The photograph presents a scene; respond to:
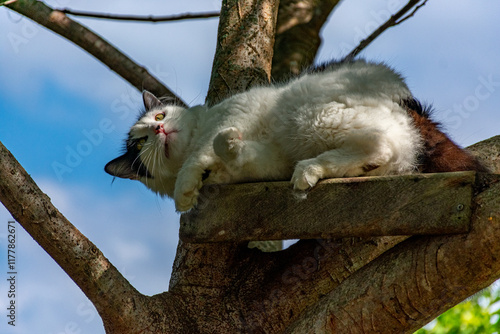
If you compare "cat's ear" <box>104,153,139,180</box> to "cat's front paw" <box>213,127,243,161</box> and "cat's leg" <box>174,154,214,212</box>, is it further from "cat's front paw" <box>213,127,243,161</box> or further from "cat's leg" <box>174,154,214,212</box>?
"cat's front paw" <box>213,127,243,161</box>

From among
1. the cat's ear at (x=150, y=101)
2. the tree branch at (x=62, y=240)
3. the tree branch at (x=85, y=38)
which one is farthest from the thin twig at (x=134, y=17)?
the tree branch at (x=62, y=240)

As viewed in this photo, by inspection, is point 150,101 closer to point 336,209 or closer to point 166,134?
point 166,134

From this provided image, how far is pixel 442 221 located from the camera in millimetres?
1940

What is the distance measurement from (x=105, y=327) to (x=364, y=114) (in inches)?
57.8

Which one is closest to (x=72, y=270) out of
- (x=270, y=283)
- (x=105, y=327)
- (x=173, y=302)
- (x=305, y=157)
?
(x=105, y=327)

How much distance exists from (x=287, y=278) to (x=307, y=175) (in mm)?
608

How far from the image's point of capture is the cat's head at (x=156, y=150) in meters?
2.76

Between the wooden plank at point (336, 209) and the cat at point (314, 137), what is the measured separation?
8cm

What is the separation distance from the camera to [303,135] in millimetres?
2316

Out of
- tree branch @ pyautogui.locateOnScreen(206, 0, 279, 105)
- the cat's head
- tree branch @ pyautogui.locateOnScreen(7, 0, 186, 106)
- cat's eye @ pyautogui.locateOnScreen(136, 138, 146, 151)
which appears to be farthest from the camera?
tree branch @ pyautogui.locateOnScreen(7, 0, 186, 106)

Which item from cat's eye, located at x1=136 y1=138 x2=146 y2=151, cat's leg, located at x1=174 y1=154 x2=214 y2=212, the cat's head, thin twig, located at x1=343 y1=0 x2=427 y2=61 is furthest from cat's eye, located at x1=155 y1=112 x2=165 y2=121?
thin twig, located at x1=343 y1=0 x2=427 y2=61

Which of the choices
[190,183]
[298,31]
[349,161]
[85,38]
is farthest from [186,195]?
[298,31]

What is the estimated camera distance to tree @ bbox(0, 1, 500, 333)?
1922mm

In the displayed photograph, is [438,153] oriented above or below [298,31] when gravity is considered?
below
